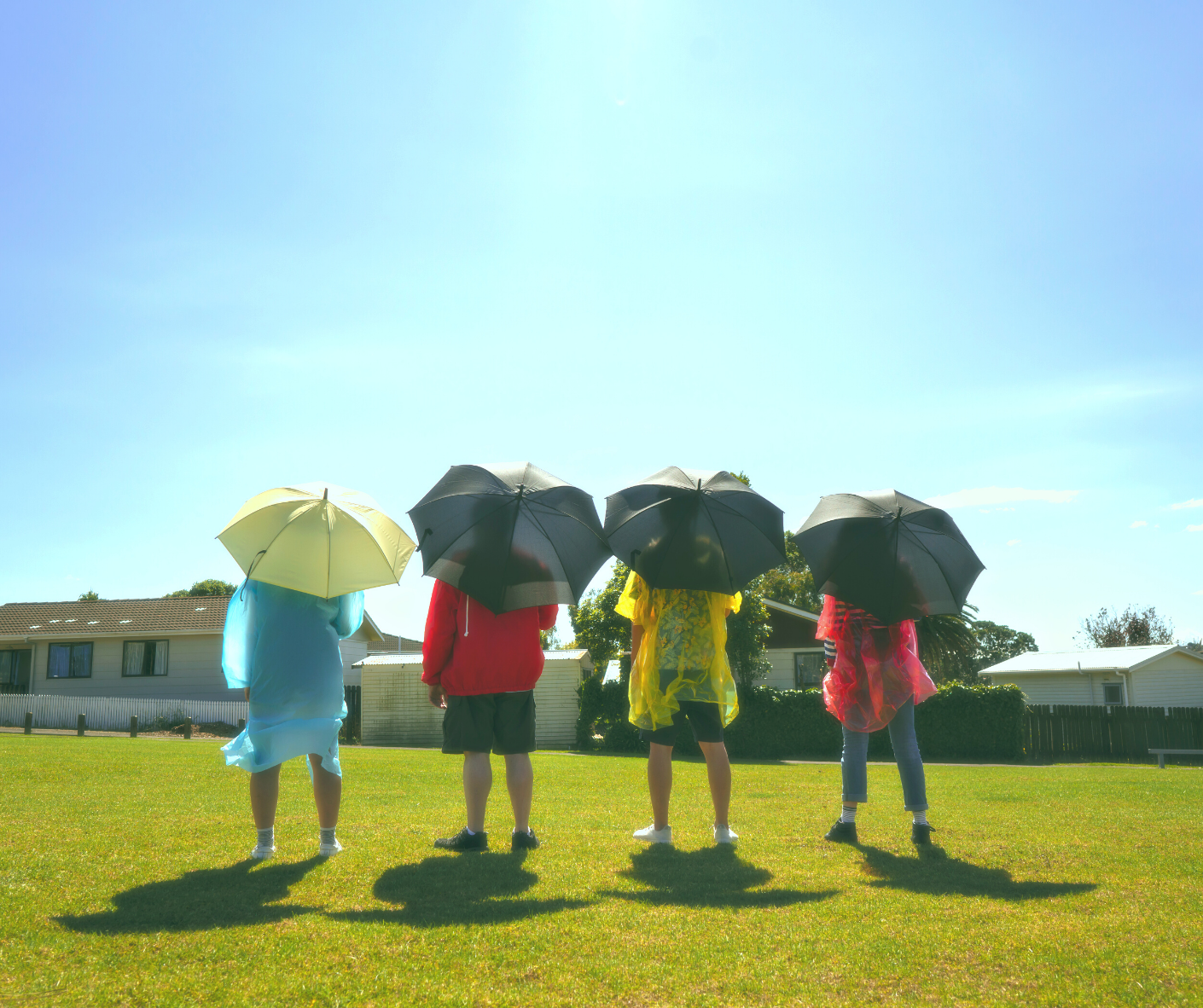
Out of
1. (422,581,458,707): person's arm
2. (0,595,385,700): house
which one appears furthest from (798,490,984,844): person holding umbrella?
(0,595,385,700): house

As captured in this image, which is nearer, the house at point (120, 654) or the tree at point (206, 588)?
the house at point (120, 654)

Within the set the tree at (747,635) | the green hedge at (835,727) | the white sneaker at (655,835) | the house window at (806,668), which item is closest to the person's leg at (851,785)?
the white sneaker at (655,835)

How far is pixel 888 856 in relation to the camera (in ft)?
14.5

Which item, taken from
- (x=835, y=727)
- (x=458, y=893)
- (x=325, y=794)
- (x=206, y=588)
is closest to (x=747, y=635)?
(x=835, y=727)

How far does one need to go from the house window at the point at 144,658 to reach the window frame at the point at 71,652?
4.63 feet

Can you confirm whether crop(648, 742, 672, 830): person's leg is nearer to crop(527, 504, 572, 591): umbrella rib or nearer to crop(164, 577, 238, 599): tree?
crop(527, 504, 572, 591): umbrella rib

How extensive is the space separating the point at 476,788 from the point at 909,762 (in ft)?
8.39

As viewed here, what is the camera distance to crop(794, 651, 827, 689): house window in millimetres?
30609

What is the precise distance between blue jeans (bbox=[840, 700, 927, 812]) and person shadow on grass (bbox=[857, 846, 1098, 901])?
1.71 feet

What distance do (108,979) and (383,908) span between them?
1.01m

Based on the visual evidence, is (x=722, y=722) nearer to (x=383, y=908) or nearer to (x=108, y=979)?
(x=383, y=908)

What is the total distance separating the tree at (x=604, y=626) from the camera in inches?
945

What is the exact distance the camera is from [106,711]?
1009 inches

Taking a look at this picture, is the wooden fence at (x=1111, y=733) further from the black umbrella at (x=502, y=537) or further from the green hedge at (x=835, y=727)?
the black umbrella at (x=502, y=537)
